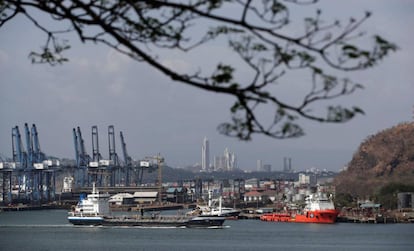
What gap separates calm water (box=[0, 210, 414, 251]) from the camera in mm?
35156

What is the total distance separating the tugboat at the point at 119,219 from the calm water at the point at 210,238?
1.34 feet

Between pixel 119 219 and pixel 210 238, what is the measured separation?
10520 mm

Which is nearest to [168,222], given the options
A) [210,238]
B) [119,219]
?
[119,219]

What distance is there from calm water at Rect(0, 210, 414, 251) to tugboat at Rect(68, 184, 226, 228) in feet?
1.34

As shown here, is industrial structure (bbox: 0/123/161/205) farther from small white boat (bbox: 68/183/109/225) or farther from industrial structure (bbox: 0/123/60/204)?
small white boat (bbox: 68/183/109/225)

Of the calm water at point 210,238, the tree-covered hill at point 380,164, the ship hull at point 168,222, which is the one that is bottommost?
the calm water at point 210,238

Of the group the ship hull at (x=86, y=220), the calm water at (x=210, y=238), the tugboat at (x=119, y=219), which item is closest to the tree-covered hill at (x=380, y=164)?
the calm water at (x=210, y=238)

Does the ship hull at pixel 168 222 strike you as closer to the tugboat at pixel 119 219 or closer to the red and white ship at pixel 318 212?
the tugboat at pixel 119 219

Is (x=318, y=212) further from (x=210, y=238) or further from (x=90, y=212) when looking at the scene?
(x=210, y=238)

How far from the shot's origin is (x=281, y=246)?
116 feet

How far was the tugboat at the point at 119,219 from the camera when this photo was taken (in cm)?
4772

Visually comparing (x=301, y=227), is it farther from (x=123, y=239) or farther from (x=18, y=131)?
(x=18, y=131)

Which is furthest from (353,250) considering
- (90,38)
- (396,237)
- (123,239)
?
(90,38)

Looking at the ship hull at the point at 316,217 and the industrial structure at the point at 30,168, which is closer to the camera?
the ship hull at the point at 316,217
